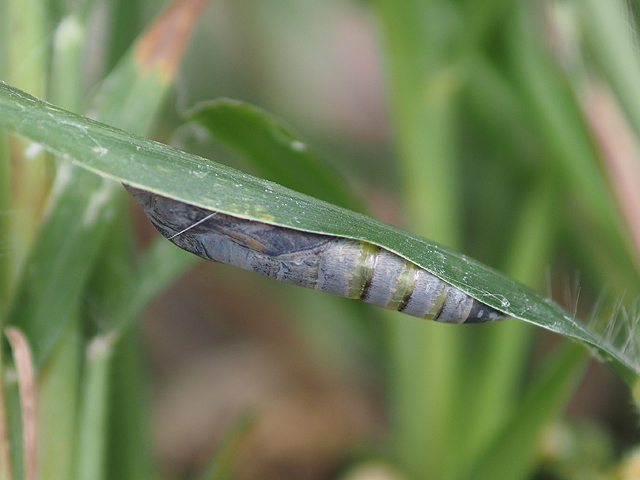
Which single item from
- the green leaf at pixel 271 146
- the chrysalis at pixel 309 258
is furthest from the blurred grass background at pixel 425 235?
the chrysalis at pixel 309 258

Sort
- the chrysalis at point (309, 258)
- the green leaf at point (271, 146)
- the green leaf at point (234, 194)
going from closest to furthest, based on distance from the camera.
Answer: the green leaf at point (234, 194), the chrysalis at point (309, 258), the green leaf at point (271, 146)

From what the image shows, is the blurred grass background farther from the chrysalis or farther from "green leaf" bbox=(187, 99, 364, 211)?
the chrysalis

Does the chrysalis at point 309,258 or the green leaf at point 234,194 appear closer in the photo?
the green leaf at point 234,194

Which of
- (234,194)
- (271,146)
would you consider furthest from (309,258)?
(271,146)

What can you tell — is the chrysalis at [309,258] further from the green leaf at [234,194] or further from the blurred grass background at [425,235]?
the blurred grass background at [425,235]

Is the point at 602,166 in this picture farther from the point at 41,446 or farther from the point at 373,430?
the point at 41,446

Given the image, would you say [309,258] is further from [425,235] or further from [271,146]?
[425,235]

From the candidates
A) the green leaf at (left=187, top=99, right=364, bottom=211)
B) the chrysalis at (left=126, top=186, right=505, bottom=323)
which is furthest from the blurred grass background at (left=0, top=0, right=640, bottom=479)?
the chrysalis at (left=126, top=186, right=505, bottom=323)
